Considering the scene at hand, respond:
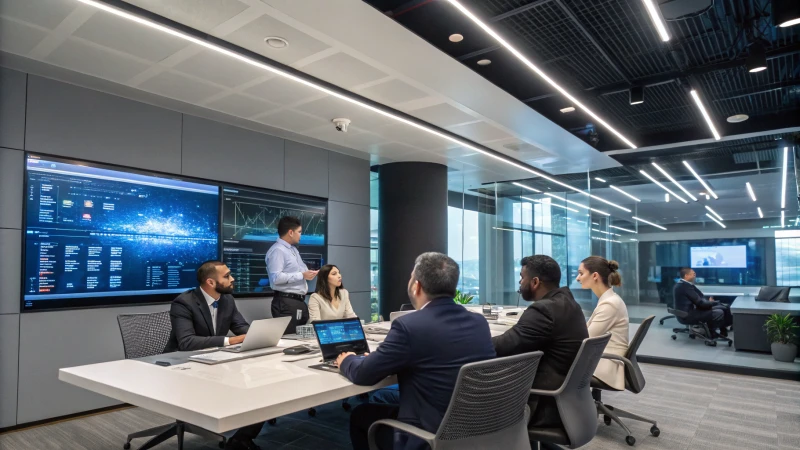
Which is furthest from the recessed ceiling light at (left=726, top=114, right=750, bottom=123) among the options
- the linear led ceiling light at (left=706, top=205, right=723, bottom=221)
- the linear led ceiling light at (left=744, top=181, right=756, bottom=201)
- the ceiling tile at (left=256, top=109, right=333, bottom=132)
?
the ceiling tile at (left=256, top=109, right=333, bottom=132)

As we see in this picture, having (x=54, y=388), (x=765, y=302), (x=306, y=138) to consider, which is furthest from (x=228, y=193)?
(x=765, y=302)

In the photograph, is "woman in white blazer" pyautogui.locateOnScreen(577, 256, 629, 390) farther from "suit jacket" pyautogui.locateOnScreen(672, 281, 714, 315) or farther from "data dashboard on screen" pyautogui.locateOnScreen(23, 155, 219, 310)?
"suit jacket" pyautogui.locateOnScreen(672, 281, 714, 315)

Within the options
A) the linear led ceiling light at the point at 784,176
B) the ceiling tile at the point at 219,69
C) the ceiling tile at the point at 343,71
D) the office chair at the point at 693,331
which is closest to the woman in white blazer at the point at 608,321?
the ceiling tile at the point at 343,71

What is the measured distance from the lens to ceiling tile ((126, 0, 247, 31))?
3.12m

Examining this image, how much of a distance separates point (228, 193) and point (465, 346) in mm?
4359

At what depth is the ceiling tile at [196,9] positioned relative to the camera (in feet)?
10.2

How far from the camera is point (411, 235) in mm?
7719

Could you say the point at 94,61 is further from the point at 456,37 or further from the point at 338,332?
the point at 338,332

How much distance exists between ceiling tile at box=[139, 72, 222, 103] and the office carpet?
2946mm

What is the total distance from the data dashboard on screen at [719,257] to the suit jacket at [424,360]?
824cm

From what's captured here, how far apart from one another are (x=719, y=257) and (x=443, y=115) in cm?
691

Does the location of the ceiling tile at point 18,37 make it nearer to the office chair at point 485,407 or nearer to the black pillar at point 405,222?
the office chair at point 485,407

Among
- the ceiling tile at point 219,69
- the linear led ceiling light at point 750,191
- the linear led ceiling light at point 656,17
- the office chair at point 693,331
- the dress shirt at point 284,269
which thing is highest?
the linear led ceiling light at point 656,17

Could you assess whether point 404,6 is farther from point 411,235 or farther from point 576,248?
point 576,248
